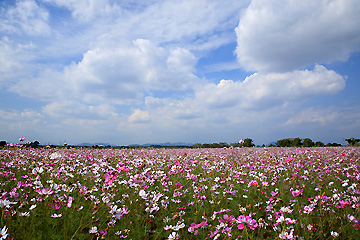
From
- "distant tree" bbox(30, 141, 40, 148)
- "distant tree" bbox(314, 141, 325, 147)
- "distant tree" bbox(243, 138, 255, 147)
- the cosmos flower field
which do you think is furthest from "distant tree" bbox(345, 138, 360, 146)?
"distant tree" bbox(30, 141, 40, 148)

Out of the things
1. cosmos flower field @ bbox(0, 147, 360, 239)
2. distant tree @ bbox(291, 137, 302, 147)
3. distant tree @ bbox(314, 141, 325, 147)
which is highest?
distant tree @ bbox(291, 137, 302, 147)

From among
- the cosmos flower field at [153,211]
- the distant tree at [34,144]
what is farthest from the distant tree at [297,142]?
the distant tree at [34,144]

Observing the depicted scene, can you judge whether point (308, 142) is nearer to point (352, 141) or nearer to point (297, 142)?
point (297, 142)

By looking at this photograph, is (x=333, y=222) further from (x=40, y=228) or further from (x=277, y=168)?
(x=40, y=228)

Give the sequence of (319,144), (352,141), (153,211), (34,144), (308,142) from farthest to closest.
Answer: (308,142)
(319,144)
(352,141)
(34,144)
(153,211)

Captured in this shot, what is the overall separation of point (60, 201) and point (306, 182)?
234 inches

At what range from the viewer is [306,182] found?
589cm

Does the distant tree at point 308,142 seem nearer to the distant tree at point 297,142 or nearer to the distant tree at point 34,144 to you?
the distant tree at point 297,142

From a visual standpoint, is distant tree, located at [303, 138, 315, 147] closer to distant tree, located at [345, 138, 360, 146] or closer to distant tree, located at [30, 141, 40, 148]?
distant tree, located at [345, 138, 360, 146]

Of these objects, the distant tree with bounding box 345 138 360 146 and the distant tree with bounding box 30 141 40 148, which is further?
the distant tree with bounding box 345 138 360 146

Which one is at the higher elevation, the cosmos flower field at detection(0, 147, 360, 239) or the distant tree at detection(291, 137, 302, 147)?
the distant tree at detection(291, 137, 302, 147)

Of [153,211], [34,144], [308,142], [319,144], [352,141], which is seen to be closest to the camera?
[153,211]

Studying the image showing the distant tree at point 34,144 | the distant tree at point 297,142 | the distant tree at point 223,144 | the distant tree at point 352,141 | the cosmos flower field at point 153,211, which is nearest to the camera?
the cosmos flower field at point 153,211

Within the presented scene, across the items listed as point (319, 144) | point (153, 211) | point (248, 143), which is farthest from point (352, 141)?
point (153, 211)
